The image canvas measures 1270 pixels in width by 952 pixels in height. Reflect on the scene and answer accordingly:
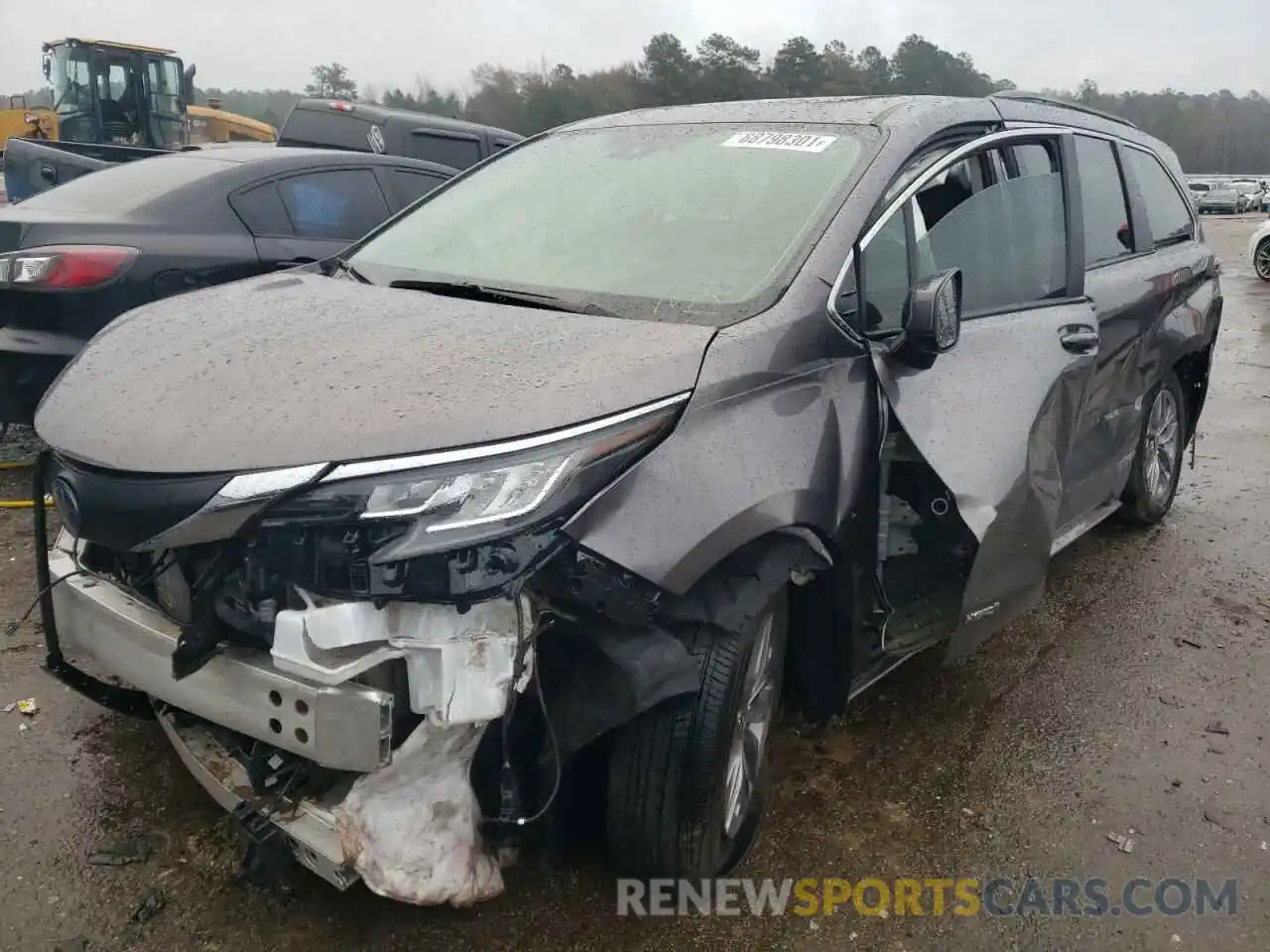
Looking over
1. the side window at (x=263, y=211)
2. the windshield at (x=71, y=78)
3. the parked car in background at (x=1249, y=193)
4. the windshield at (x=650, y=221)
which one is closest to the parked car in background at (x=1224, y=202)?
the parked car in background at (x=1249, y=193)

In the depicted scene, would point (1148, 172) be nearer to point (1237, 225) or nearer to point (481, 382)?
point (481, 382)

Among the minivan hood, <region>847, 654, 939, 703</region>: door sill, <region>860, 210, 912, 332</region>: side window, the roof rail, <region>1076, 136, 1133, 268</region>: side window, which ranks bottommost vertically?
<region>847, 654, 939, 703</region>: door sill

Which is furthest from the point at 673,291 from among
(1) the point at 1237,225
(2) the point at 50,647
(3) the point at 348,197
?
(1) the point at 1237,225

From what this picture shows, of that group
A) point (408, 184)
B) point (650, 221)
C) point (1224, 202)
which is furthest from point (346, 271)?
point (1224, 202)

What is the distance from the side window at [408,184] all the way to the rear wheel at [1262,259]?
56.5 ft

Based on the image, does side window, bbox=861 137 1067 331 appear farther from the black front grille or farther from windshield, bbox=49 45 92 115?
windshield, bbox=49 45 92 115

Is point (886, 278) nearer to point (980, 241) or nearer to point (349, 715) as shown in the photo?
point (980, 241)

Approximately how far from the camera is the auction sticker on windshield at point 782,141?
9.73 feet

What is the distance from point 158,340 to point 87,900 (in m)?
1.29

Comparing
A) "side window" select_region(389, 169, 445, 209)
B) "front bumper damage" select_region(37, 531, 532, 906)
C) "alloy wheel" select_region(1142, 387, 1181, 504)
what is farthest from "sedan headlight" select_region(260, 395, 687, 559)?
"side window" select_region(389, 169, 445, 209)

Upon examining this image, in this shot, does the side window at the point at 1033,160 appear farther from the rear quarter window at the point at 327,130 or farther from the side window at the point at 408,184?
the rear quarter window at the point at 327,130

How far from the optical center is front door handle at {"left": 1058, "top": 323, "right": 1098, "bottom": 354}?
128 inches

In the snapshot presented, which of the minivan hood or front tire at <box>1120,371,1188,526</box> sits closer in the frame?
the minivan hood

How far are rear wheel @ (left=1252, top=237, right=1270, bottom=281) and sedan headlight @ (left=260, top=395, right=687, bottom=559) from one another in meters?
20.1
